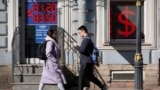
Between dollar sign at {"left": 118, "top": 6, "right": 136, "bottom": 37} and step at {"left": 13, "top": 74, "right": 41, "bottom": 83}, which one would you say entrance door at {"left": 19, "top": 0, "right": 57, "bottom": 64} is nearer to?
step at {"left": 13, "top": 74, "right": 41, "bottom": 83}

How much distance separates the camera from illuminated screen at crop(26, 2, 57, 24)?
17.1m

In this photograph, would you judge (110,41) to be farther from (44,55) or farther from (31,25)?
(44,55)

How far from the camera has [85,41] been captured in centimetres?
1322

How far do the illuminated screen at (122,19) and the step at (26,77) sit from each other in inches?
101

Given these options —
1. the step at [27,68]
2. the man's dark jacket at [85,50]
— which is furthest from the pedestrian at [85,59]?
the step at [27,68]

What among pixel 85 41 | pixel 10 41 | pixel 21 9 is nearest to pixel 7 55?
pixel 10 41

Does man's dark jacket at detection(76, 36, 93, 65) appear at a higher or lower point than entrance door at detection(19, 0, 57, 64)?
lower

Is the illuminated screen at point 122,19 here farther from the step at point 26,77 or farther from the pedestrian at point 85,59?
the pedestrian at point 85,59

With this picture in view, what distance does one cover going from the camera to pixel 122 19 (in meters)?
16.6

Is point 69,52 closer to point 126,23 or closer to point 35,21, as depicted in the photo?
point 35,21

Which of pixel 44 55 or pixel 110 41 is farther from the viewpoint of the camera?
Answer: pixel 110 41

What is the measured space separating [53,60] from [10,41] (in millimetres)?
4395

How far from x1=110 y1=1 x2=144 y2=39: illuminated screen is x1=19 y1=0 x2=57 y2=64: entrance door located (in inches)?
72.9

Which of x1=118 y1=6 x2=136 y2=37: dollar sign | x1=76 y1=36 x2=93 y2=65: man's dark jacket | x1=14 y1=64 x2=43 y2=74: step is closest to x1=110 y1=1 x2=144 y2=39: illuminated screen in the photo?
x1=118 y1=6 x2=136 y2=37: dollar sign
